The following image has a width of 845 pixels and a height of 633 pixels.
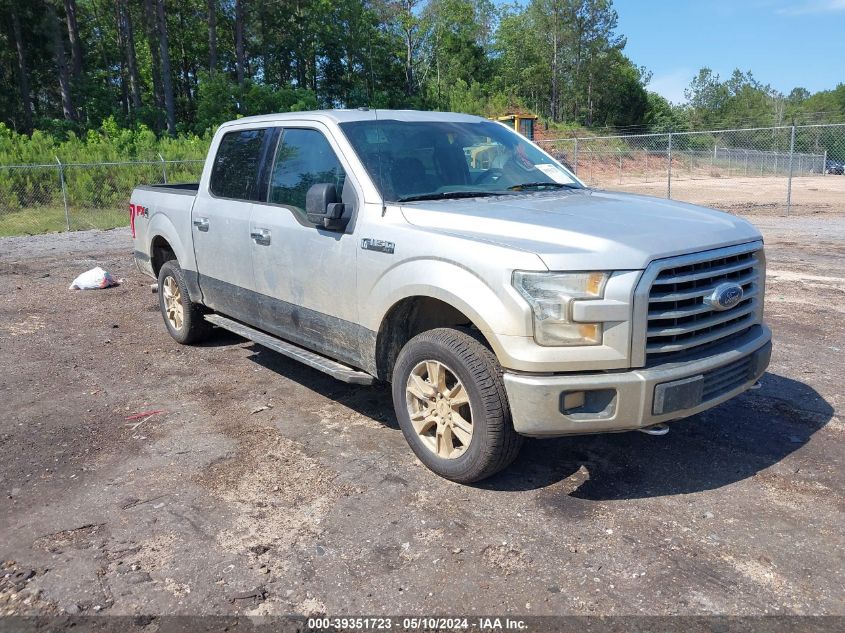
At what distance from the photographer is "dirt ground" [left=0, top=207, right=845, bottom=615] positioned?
284 cm

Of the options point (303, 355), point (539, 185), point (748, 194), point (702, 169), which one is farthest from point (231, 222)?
point (702, 169)

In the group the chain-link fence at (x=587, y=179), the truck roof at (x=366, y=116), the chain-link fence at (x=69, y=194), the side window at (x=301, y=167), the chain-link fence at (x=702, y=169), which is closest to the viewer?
the side window at (x=301, y=167)

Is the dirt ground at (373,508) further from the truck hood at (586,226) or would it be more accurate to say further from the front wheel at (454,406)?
the truck hood at (586,226)

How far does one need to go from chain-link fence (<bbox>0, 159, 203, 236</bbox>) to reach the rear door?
14.6m

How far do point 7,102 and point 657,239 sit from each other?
4480 centimetres

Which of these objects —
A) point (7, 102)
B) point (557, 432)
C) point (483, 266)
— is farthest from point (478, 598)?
point (7, 102)

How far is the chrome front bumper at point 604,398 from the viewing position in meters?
3.16

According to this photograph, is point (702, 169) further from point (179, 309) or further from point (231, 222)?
point (231, 222)

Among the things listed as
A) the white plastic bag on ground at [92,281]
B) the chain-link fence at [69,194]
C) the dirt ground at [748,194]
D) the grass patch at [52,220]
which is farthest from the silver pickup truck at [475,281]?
the dirt ground at [748,194]

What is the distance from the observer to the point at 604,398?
3.21m

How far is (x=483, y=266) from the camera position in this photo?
3.31m

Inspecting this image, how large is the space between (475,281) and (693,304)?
107 cm

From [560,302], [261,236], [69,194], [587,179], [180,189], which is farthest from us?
[587,179]

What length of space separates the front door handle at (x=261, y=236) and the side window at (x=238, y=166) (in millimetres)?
299
